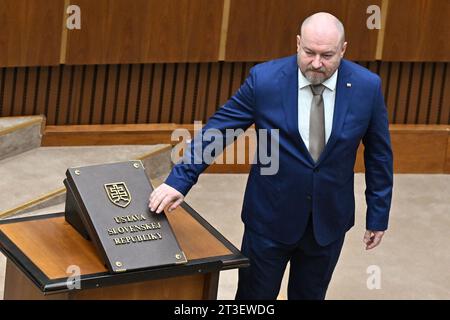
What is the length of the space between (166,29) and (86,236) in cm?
97

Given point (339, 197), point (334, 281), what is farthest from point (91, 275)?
point (334, 281)

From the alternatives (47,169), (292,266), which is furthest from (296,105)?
(47,169)

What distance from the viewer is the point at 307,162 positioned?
4.30 feet

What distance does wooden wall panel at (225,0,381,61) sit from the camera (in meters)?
2.18

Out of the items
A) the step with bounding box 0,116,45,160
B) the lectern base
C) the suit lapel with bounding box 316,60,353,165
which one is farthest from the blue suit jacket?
the step with bounding box 0,116,45,160

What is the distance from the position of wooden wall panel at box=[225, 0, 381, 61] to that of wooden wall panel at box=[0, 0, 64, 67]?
34 cm

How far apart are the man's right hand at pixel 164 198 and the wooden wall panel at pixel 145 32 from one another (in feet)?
2.92

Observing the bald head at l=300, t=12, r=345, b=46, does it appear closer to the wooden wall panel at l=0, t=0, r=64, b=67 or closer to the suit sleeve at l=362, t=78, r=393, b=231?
the suit sleeve at l=362, t=78, r=393, b=231

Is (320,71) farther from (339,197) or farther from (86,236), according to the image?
(86,236)

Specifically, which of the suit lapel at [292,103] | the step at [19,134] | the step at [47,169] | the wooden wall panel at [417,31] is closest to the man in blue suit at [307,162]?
the suit lapel at [292,103]

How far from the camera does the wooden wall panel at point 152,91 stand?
2.14 meters

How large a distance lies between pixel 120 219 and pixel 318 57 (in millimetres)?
279

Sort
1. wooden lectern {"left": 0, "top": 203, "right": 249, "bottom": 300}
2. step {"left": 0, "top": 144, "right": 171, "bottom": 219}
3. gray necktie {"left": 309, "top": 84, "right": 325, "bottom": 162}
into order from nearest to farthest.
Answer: wooden lectern {"left": 0, "top": 203, "right": 249, "bottom": 300}, gray necktie {"left": 309, "top": 84, "right": 325, "bottom": 162}, step {"left": 0, "top": 144, "right": 171, "bottom": 219}

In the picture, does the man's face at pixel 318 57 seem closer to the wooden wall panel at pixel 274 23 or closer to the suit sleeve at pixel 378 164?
the suit sleeve at pixel 378 164
